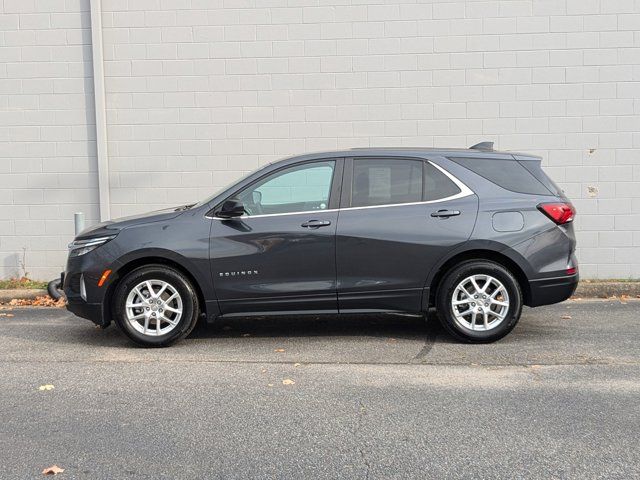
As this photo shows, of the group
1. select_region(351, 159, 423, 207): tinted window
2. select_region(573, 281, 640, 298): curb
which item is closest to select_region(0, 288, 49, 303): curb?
select_region(351, 159, 423, 207): tinted window

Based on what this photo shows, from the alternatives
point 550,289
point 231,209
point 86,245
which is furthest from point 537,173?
point 86,245

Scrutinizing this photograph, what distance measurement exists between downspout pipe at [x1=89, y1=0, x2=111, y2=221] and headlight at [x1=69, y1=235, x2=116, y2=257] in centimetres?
334

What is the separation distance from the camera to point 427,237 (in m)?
6.66

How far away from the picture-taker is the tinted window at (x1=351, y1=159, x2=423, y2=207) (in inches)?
268

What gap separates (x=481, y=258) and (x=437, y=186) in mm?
761

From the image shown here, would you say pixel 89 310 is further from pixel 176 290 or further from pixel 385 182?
pixel 385 182

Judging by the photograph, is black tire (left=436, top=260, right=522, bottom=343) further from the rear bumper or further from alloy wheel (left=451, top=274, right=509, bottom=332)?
the rear bumper

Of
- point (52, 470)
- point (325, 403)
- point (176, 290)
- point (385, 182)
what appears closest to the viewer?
point (52, 470)

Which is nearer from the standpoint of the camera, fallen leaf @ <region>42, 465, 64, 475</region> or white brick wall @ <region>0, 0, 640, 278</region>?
fallen leaf @ <region>42, 465, 64, 475</region>

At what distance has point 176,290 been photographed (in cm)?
666

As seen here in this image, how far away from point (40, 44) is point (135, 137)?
Answer: 1.78 m

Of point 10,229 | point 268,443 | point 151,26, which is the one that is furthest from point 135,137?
point 268,443

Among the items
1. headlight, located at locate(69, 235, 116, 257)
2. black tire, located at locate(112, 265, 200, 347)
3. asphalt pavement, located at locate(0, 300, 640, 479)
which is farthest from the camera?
headlight, located at locate(69, 235, 116, 257)

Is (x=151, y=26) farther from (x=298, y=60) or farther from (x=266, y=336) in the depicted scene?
(x=266, y=336)
